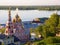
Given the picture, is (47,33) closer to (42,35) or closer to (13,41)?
(42,35)

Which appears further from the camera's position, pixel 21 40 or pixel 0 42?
pixel 21 40

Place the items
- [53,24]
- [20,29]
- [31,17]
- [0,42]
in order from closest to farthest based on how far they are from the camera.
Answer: [0,42] < [20,29] < [53,24] < [31,17]

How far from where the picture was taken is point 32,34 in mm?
9320

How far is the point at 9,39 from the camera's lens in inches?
300

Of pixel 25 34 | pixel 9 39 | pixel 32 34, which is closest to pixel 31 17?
pixel 32 34

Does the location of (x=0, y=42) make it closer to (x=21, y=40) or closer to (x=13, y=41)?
(x=13, y=41)

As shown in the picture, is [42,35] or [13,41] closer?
[13,41]

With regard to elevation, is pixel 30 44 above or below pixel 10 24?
below

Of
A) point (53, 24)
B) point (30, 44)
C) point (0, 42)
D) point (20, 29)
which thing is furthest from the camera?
point (53, 24)

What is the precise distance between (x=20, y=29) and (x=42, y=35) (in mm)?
690

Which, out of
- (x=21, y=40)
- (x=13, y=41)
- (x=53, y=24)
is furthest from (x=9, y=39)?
(x=53, y=24)

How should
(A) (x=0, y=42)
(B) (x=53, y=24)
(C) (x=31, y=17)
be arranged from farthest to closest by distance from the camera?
(C) (x=31, y=17), (B) (x=53, y=24), (A) (x=0, y=42)

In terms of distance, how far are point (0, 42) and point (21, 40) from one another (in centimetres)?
102

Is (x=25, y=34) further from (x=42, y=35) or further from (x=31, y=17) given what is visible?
(x=31, y=17)
